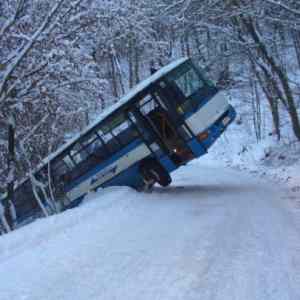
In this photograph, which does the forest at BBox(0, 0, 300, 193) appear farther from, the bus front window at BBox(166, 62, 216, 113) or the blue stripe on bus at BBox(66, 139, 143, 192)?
the bus front window at BBox(166, 62, 216, 113)

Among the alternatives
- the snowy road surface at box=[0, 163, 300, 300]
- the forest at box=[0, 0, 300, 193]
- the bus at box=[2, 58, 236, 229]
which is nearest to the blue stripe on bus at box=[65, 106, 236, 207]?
the bus at box=[2, 58, 236, 229]

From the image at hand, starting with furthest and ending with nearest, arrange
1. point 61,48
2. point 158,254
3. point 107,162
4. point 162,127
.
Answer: point 107,162, point 162,127, point 61,48, point 158,254

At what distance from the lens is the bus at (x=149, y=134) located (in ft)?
48.1

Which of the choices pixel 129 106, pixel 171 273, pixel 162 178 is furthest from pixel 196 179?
pixel 171 273

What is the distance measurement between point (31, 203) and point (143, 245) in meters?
10.4

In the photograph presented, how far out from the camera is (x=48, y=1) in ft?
39.8

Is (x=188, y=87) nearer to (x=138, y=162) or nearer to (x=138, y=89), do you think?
(x=138, y=89)

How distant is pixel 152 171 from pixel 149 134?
1.13 metres

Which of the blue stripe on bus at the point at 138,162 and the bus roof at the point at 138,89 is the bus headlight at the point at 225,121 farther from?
the bus roof at the point at 138,89

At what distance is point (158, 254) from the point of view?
6570 mm

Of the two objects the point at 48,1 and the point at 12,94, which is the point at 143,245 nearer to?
the point at 12,94

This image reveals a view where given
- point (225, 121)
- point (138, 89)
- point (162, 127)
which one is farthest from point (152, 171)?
point (225, 121)

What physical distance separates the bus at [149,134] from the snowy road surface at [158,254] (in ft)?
12.8

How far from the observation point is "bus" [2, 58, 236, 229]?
14.7 m
